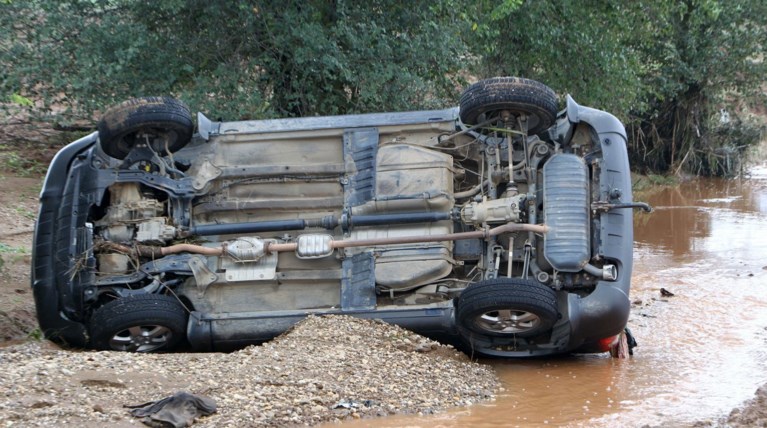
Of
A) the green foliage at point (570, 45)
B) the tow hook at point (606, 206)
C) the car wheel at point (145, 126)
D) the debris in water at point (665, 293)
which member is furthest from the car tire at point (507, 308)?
the green foliage at point (570, 45)

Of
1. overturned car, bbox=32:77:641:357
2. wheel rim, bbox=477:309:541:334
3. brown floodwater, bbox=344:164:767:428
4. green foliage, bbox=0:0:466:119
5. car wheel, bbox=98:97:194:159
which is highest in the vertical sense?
green foliage, bbox=0:0:466:119

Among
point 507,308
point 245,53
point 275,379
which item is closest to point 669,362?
point 507,308

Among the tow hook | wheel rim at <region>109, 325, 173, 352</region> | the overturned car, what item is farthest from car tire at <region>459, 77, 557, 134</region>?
wheel rim at <region>109, 325, 173, 352</region>

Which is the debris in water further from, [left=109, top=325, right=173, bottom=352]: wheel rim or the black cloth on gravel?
the black cloth on gravel

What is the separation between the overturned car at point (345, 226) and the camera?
268 inches

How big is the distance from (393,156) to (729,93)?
15078 millimetres

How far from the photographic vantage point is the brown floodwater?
5.89 m

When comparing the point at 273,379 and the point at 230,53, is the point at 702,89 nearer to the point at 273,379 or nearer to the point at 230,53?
the point at 230,53

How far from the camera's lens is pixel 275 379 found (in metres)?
5.62

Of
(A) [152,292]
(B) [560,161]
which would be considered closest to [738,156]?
(B) [560,161]

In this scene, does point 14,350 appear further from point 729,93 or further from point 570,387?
point 729,93

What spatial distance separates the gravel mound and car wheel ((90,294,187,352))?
423 millimetres

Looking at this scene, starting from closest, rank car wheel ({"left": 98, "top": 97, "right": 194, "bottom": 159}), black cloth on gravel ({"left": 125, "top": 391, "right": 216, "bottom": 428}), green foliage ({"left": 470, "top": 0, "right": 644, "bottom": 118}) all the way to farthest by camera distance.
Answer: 1. black cloth on gravel ({"left": 125, "top": 391, "right": 216, "bottom": 428})
2. car wheel ({"left": 98, "top": 97, "right": 194, "bottom": 159})
3. green foliage ({"left": 470, "top": 0, "right": 644, "bottom": 118})

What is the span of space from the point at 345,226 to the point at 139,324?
1666mm
